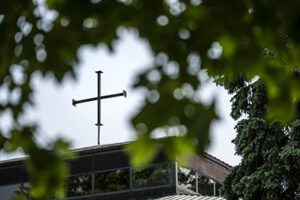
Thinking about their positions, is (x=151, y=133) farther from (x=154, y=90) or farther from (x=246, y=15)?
(x=246, y=15)

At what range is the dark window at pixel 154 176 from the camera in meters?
25.6

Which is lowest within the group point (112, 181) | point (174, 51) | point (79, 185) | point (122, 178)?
point (79, 185)

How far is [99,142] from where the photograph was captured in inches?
1085

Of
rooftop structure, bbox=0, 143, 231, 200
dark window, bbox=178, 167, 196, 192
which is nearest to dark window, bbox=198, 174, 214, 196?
rooftop structure, bbox=0, 143, 231, 200

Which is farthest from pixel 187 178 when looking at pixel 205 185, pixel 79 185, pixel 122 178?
pixel 79 185

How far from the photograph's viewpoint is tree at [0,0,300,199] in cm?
370

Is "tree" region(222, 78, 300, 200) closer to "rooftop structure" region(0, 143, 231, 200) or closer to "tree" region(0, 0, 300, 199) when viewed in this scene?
"rooftop structure" region(0, 143, 231, 200)

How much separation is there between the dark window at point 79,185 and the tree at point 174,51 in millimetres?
22120

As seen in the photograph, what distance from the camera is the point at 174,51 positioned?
3.94 meters

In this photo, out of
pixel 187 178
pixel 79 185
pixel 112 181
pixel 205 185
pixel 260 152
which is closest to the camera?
pixel 260 152

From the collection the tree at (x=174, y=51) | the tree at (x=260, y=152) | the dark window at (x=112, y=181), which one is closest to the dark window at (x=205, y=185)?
the dark window at (x=112, y=181)

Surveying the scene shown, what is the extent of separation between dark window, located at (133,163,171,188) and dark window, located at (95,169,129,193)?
367mm

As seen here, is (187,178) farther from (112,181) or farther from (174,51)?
(174,51)

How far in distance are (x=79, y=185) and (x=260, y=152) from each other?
895 cm
